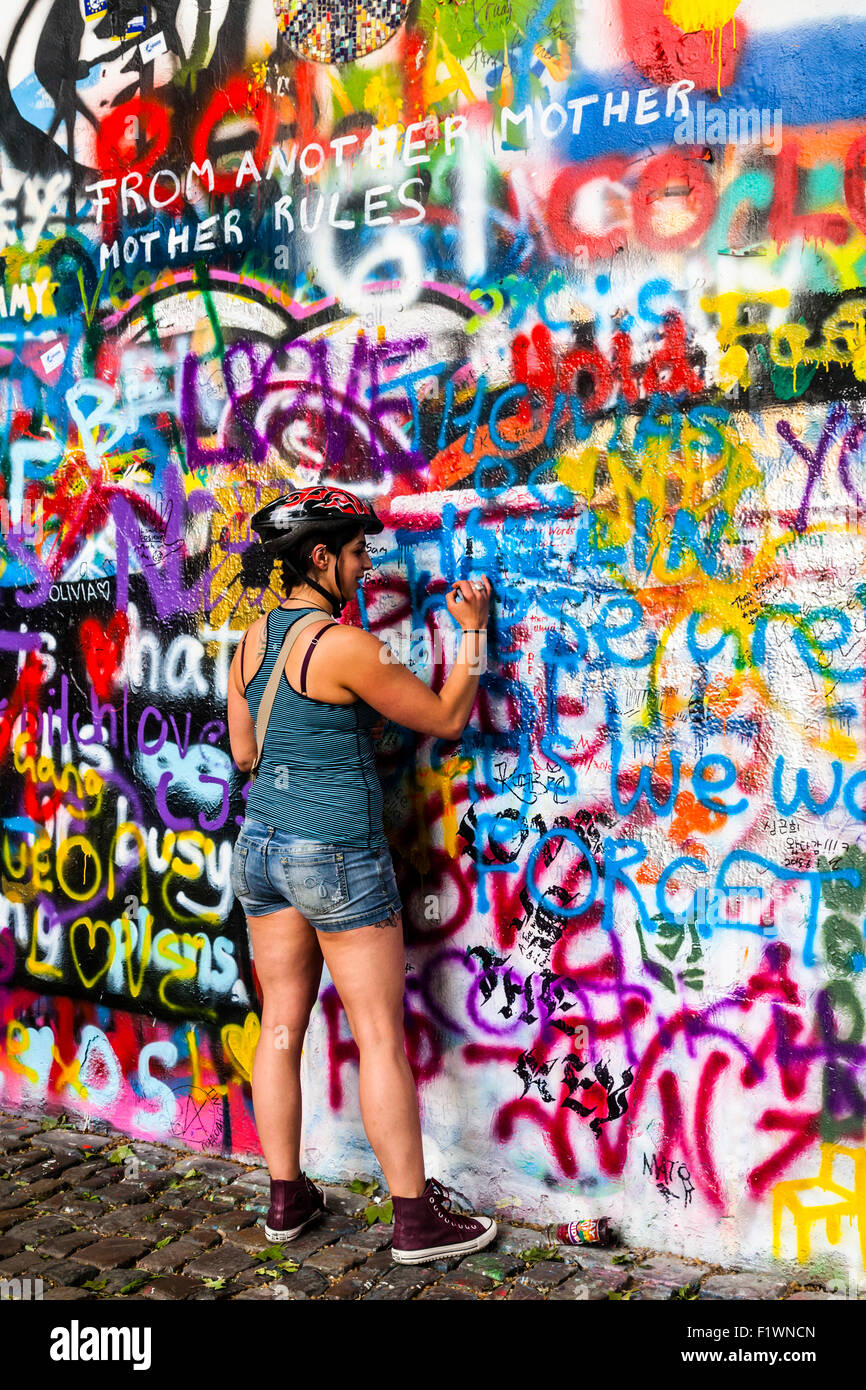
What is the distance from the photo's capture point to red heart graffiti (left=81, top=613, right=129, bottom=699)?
5055 mm

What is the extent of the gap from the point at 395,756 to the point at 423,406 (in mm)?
1168

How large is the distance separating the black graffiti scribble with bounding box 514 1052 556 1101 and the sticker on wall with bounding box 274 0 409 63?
3.35 m

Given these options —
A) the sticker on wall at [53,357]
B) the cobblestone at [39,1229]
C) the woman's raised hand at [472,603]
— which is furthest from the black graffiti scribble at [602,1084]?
the sticker on wall at [53,357]

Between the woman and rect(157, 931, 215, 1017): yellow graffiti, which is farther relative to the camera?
rect(157, 931, 215, 1017): yellow graffiti

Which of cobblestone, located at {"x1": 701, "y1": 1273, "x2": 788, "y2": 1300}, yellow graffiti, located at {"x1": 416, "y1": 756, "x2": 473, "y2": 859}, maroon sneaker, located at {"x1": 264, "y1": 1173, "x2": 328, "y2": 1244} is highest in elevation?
yellow graffiti, located at {"x1": 416, "y1": 756, "x2": 473, "y2": 859}

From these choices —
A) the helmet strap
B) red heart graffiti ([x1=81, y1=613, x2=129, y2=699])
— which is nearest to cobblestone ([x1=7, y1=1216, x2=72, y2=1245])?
red heart graffiti ([x1=81, y1=613, x2=129, y2=699])

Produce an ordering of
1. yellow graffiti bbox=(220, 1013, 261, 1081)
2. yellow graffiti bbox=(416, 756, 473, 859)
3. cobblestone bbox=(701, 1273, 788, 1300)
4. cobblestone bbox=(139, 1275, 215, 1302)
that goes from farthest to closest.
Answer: yellow graffiti bbox=(220, 1013, 261, 1081) < yellow graffiti bbox=(416, 756, 473, 859) < cobblestone bbox=(139, 1275, 215, 1302) < cobblestone bbox=(701, 1273, 788, 1300)

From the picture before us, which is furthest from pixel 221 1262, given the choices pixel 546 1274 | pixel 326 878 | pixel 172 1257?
pixel 326 878

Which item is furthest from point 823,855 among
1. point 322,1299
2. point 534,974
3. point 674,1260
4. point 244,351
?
point 244,351

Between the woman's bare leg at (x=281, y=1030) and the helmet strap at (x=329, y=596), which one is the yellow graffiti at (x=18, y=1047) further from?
the helmet strap at (x=329, y=596)

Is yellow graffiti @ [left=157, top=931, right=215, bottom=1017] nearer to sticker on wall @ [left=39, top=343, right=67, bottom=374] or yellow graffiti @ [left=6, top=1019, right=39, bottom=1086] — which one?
yellow graffiti @ [left=6, top=1019, right=39, bottom=1086]

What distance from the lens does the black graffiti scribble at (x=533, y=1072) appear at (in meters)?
4.11

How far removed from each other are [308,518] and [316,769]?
76 cm

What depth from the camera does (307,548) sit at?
395 centimetres
